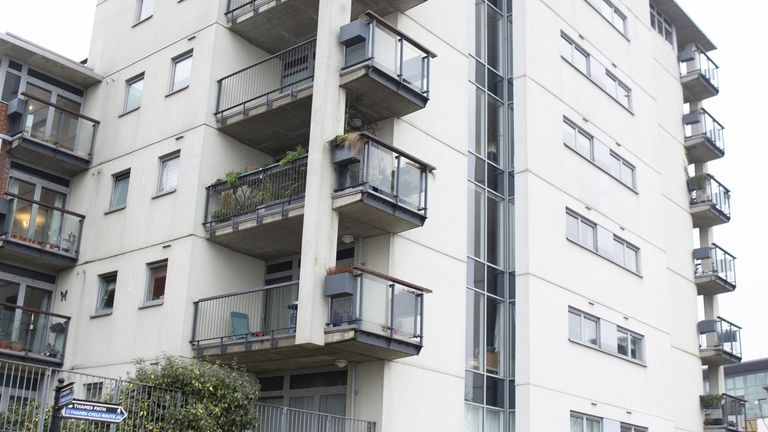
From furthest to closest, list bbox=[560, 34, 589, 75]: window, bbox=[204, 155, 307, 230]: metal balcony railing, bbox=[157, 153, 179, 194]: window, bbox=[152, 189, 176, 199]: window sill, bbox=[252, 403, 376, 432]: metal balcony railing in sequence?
bbox=[560, 34, 589, 75]: window
bbox=[157, 153, 179, 194]: window
bbox=[152, 189, 176, 199]: window sill
bbox=[204, 155, 307, 230]: metal balcony railing
bbox=[252, 403, 376, 432]: metal balcony railing

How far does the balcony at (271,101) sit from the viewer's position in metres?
20.2

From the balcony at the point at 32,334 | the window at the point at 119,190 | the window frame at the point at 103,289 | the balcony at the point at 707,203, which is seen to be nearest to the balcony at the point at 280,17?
the window at the point at 119,190

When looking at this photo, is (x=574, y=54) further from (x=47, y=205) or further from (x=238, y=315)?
(x=47, y=205)

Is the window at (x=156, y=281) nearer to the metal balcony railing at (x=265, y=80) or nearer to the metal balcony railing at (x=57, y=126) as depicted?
the metal balcony railing at (x=265, y=80)

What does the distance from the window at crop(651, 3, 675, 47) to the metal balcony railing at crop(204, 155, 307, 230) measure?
21743 mm

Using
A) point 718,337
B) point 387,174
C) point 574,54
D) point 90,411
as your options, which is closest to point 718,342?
point 718,337

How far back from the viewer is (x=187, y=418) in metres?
15.9

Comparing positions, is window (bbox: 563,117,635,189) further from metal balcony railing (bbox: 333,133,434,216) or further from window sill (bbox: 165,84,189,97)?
window sill (bbox: 165,84,189,97)

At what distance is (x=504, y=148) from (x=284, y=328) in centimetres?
885

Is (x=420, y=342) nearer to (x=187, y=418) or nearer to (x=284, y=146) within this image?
(x=187, y=418)

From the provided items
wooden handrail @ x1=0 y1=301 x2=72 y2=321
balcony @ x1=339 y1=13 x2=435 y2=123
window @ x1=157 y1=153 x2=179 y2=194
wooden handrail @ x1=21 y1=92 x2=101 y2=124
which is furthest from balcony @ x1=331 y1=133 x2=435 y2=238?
wooden handrail @ x1=21 y1=92 x2=101 y2=124

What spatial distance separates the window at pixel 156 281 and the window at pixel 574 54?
44.5 ft

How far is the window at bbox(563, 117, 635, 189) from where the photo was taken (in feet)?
86.8

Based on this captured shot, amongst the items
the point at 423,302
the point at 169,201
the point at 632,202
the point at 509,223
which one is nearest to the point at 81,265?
the point at 169,201
